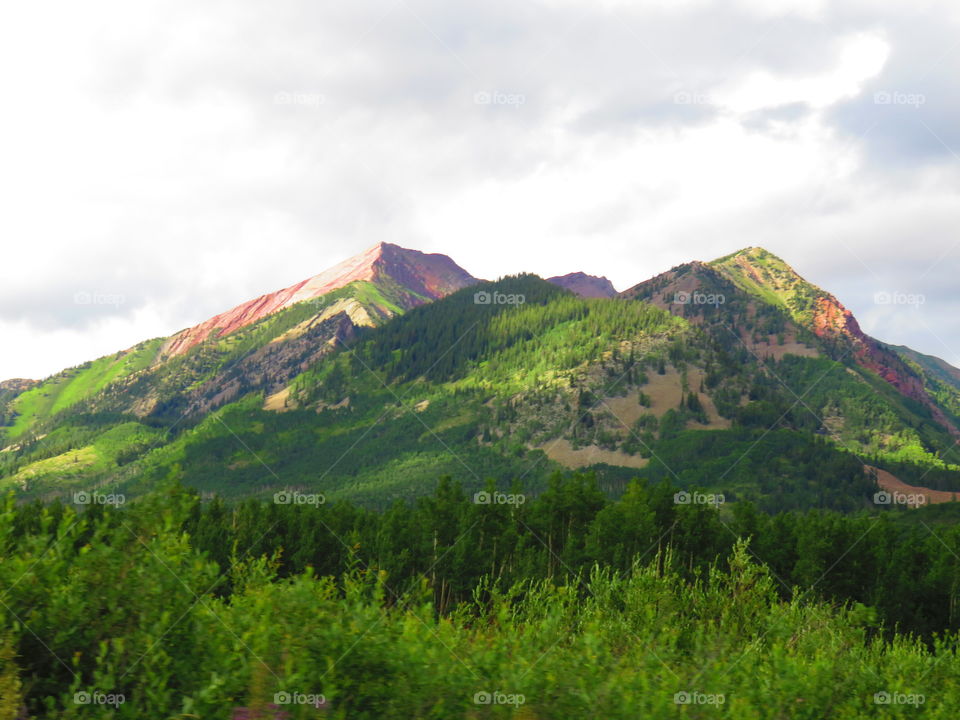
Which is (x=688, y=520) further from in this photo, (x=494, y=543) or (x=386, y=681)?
(x=386, y=681)

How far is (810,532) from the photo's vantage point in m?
70.9

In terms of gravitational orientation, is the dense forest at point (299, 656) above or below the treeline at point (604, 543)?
above

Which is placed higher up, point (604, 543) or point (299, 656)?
point (299, 656)

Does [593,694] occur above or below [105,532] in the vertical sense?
below

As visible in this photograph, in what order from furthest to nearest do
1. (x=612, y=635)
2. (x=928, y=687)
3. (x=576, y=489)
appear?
1. (x=576, y=489)
2. (x=612, y=635)
3. (x=928, y=687)

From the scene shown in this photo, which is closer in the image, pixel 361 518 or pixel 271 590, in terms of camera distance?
pixel 271 590

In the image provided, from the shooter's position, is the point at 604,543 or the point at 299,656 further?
the point at 604,543

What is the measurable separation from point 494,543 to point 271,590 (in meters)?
64.3

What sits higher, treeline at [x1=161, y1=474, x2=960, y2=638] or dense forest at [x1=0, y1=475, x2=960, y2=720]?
dense forest at [x1=0, y1=475, x2=960, y2=720]

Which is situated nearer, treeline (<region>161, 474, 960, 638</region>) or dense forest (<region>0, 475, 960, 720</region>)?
dense forest (<region>0, 475, 960, 720</region>)

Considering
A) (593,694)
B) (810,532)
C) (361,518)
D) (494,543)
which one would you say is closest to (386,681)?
(593,694)

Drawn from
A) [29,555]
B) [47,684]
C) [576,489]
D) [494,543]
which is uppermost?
[29,555]

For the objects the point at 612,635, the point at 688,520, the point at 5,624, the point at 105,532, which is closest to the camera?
the point at 5,624

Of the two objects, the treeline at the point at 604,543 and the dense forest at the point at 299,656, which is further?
the treeline at the point at 604,543
